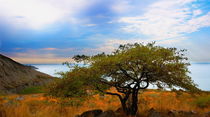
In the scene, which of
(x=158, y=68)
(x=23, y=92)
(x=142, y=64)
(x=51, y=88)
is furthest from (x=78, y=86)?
(x=23, y=92)

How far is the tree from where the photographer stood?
9273 mm

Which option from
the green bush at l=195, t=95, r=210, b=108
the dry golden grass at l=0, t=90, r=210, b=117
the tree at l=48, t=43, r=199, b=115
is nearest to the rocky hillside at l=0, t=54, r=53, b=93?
the dry golden grass at l=0, t=90, r=210, b=117

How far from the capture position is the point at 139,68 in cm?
992

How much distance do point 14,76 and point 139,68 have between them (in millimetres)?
23481

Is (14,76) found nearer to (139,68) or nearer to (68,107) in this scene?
(68,107)

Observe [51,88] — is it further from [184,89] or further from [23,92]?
[23,92]

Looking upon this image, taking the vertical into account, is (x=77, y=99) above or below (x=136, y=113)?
above

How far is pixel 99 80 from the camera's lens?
33.7ft

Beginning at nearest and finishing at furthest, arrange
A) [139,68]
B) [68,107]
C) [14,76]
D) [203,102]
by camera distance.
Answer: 1. [139,68]
2. [203,102]
3. [68,107]
4. [14,76]

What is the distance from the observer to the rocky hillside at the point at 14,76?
27.1 metres

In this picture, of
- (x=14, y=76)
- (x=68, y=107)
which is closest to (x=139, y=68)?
(x=68, y=107)

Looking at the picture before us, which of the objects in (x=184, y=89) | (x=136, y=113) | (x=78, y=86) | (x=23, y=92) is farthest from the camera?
(x=23, y=92)

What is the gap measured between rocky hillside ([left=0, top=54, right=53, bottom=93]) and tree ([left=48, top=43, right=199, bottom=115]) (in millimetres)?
19807

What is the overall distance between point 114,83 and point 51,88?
331 cm
